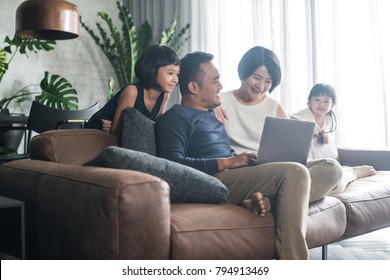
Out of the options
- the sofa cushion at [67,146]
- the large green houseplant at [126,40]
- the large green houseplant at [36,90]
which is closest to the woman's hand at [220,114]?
the sofa cushion at [67,146]

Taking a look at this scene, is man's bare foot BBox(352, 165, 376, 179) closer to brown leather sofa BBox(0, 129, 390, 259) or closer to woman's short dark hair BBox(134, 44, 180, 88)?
brown leather sofa BBox(0, 129, 390, 259)

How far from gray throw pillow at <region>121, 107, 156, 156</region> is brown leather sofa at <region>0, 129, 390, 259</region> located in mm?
149

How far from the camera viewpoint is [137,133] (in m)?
1.81

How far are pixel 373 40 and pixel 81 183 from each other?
304 cm

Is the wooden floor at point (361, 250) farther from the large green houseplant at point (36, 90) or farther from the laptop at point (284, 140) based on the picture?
the large green houseplant at point (36, 90)

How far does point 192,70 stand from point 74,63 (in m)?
3.37

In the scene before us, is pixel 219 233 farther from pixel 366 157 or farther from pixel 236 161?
pixel 366 157

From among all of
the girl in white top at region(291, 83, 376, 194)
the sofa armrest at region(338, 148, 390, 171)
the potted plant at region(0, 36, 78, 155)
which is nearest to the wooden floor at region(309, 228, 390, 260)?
the sofa armrest at region(338, 148, 390, 171)

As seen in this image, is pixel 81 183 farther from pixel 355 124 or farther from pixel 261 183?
pixel 355 124

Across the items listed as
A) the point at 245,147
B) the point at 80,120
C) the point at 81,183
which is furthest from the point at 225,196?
the point at 80,120

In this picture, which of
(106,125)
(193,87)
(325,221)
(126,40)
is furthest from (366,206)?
(126,40)

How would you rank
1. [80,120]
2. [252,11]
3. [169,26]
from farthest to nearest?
[169,26]
[252,11]
[80,120]

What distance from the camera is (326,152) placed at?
9.48ft

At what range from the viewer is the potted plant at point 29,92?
3859mm
